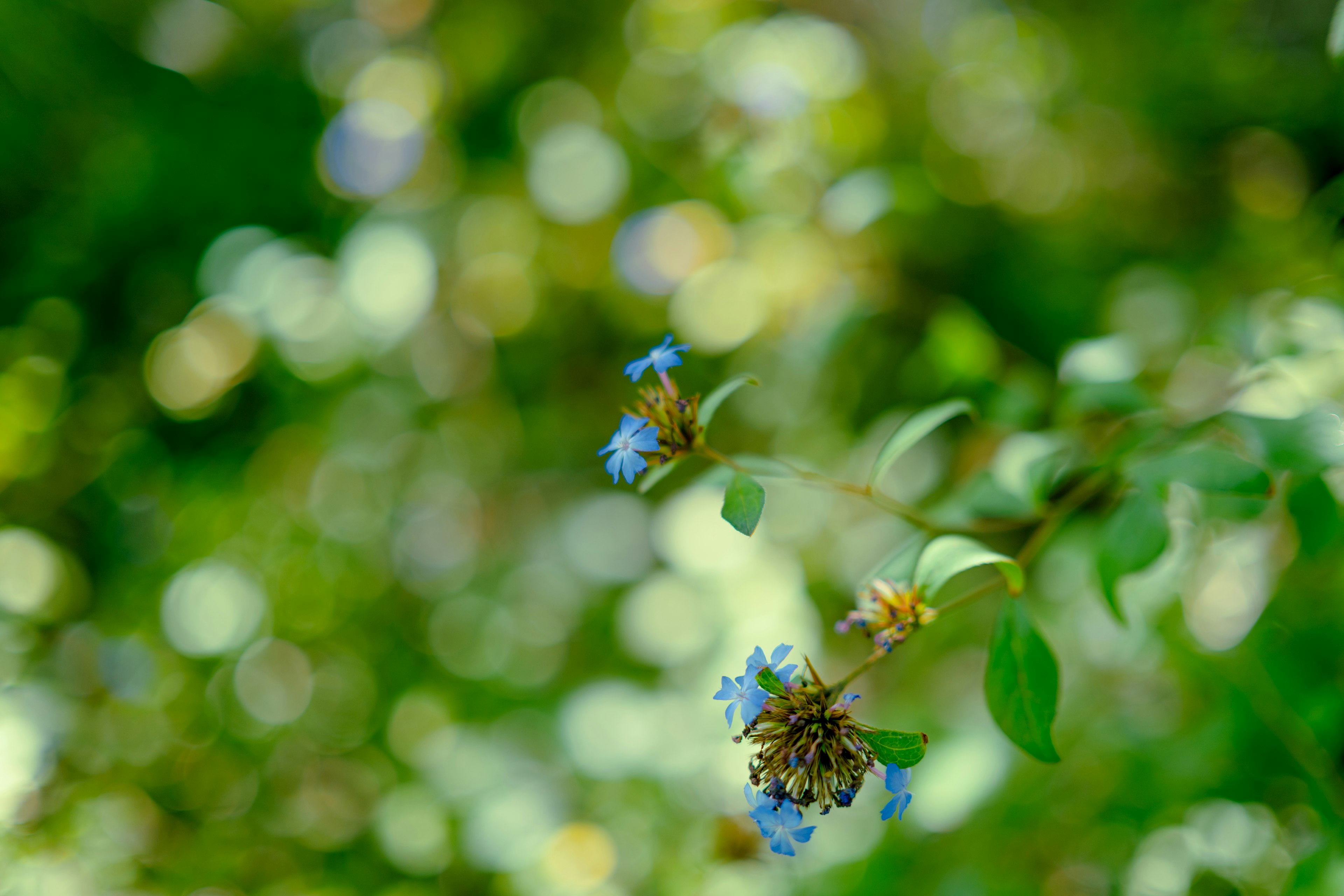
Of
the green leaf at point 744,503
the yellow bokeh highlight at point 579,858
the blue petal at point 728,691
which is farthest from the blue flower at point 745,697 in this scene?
the yellow bokeh highlight at point 579,858

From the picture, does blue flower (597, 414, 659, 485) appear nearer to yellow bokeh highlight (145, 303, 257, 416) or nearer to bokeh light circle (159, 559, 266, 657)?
bokeh light circle (159, 559, 266, 657)

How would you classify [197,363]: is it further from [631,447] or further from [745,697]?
[745,697]

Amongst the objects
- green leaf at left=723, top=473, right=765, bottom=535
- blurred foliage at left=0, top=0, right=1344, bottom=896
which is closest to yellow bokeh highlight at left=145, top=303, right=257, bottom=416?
blurred foliage at left=0, top=0, right=1344, bottom=896

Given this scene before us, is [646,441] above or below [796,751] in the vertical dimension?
above

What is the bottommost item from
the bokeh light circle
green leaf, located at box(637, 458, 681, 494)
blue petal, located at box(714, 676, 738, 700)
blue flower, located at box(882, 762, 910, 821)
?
blue flower, located at box(882, 762, 910, 821)

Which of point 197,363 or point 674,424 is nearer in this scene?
point 674,424

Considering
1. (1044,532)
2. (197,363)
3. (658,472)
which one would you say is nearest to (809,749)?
(658,472)
